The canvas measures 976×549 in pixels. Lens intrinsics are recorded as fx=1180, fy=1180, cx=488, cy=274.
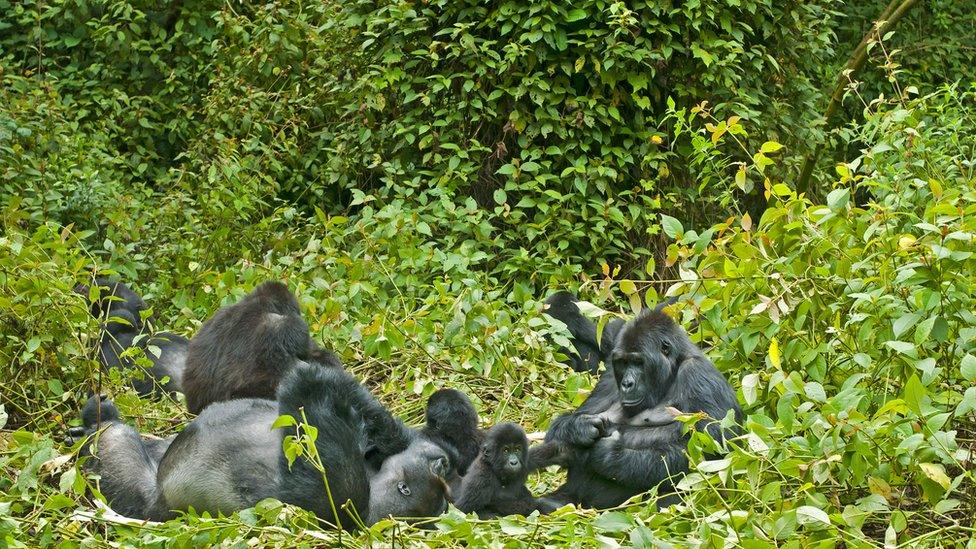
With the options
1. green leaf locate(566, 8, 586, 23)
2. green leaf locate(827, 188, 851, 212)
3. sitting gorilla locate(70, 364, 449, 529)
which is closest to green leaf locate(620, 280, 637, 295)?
green leaf locate(827, 188, 851, 212)

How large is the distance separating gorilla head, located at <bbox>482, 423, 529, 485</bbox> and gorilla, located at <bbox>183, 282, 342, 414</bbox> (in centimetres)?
80

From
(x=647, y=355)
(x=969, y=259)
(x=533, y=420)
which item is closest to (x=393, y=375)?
(x=533, y=420)

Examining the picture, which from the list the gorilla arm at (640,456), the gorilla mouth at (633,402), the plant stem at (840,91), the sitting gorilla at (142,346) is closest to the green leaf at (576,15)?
the plant stem at (840,91)

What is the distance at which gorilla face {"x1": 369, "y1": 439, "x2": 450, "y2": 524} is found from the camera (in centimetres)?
421

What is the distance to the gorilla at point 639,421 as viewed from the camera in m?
4.28

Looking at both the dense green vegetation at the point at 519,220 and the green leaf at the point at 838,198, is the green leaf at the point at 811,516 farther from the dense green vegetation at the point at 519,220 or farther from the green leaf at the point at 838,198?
the green leaf at the point at 838,198

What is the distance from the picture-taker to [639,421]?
4.53 m

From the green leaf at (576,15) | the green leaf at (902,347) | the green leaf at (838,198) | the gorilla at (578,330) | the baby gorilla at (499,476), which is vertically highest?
the green leaf at (576,15)

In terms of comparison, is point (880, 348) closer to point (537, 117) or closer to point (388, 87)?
point (537, 117)

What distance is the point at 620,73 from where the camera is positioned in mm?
8469

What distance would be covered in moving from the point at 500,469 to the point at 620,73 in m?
4.75

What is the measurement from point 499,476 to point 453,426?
0.34 meters

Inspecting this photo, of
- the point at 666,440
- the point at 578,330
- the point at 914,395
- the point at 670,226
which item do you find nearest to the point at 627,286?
the point at 670,226

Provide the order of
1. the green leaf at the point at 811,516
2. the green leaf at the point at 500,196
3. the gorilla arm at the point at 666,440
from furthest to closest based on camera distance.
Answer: the green leaf at the point at 500,196
the gorilla arm at the point at 666,440
the green leaf at the point at 811,516
